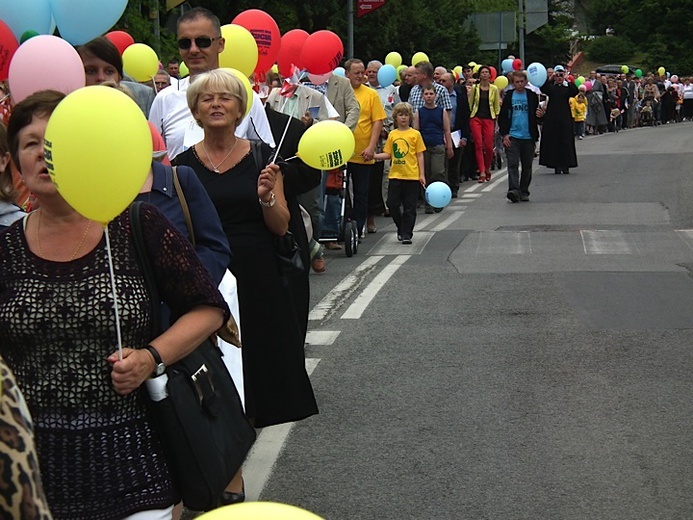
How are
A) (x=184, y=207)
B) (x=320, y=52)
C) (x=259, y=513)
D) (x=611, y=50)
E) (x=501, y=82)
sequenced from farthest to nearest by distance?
(x=611, y=50), (x=501, y=82), (x=320, y=52), (x=184, y=207), (x=259, y=513)

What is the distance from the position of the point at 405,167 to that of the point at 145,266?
1146 cm

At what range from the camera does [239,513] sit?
1.63 m

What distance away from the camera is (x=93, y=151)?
3.12 m

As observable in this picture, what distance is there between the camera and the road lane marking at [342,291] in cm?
1020

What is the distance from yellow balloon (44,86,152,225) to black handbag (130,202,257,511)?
8.2 inches

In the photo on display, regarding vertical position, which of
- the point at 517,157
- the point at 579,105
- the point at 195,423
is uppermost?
the point at 195,423

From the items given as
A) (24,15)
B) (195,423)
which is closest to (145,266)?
(195,423)

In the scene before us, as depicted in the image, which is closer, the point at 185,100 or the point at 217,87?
the point at 217,87

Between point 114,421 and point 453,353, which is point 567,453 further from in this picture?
point 114,421

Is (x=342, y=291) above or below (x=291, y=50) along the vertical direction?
below

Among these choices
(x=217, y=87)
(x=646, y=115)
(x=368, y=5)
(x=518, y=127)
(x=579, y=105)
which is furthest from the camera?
(x=646, y=115)

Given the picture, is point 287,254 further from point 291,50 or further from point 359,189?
point 359,189

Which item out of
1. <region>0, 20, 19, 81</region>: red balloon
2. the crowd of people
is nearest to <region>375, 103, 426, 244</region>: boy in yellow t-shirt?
the crowd of people

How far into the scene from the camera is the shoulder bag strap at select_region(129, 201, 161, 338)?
3.30 metres
